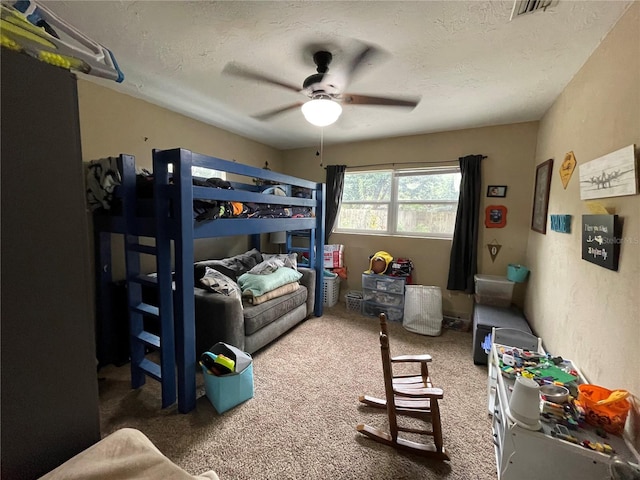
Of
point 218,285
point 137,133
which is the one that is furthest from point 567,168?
point 137,133

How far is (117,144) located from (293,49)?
189 cm

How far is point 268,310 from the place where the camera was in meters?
2.54

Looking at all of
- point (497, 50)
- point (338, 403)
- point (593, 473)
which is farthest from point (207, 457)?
point (497, 50)

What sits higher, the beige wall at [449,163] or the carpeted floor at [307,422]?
the beige wall at [449,163]

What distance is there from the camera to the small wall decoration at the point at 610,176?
1.17 m

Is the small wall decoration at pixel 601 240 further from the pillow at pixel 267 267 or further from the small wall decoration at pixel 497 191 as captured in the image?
the pillow at pixel 267 267

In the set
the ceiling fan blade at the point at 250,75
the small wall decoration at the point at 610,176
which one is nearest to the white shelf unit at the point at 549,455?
the small wall decoration at the point at 610,176

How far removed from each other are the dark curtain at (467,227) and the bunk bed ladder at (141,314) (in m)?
3.10

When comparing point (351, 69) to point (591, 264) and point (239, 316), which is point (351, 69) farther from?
point (239, 316)

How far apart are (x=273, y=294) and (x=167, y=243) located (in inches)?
47.2

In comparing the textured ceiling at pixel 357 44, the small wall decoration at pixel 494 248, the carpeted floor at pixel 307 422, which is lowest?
the carpeted floor at pixel 307 422

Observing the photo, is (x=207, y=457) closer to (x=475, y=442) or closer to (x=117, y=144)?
(x=475, y=442)

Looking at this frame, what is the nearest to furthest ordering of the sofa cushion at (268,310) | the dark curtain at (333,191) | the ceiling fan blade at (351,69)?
the ceiling fan blade at (351,69)
the sofa cushion at (268,310)
the dark curtain at (333,191)

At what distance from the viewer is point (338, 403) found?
1.93m
